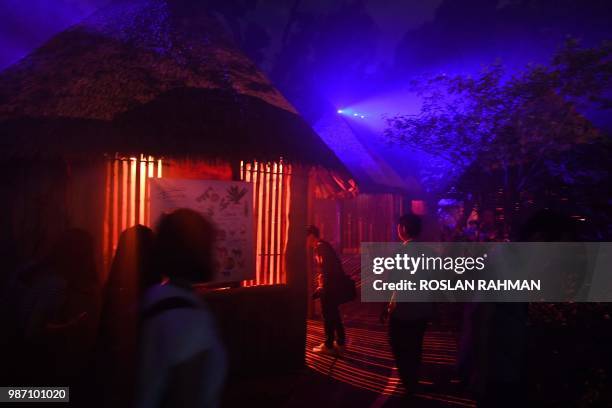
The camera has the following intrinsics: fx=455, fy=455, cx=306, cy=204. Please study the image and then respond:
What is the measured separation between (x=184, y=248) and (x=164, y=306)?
0.30 m

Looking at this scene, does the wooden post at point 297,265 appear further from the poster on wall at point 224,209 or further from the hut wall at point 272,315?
the poster on wall at point 224,209

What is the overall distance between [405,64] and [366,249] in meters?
18.5

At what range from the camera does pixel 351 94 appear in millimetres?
30969

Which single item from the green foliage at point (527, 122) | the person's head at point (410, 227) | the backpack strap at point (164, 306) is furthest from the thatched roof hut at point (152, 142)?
the green foliage at point (527, 122)

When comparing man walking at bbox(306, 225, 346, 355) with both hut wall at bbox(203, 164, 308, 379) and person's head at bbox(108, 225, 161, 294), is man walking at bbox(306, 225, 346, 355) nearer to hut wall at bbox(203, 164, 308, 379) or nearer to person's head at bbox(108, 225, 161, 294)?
hut wall at bbox(203, 164, 308, 379)

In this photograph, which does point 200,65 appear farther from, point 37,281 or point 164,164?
point 37,281

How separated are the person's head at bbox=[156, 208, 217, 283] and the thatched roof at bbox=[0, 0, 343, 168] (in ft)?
10.8

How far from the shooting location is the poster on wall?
5.57m

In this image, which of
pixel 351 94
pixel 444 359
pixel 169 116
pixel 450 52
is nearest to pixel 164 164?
pixel 169 116

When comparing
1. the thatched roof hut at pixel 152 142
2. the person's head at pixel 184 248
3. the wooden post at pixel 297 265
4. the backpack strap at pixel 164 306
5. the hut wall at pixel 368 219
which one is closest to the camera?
the backpack strap at pixel 164 306

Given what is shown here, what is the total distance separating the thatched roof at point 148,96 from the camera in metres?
5.20
